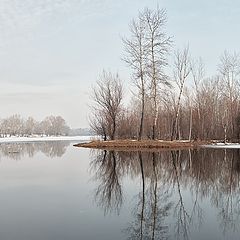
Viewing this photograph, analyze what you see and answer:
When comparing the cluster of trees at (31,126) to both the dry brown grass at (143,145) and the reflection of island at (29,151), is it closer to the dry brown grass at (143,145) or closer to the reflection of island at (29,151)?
the reflection of island at (29,151)

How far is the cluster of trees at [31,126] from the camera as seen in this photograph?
14300 cm

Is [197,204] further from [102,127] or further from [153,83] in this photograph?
[102,127]

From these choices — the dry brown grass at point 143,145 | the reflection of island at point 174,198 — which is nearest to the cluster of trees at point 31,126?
the dry brown grass at point 143,145

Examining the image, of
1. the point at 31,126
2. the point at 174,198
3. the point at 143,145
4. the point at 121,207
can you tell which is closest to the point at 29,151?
the point at 143,145

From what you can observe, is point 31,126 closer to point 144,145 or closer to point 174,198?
point 144,145

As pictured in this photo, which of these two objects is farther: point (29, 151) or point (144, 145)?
point (29, 151)

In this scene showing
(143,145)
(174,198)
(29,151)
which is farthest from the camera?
(29,151)

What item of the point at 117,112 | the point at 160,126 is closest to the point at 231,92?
the point at 160,126

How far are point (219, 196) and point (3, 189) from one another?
6286mm

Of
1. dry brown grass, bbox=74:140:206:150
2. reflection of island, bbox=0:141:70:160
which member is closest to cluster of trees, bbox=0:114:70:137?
reflection of island, bbox=0:141:70:160

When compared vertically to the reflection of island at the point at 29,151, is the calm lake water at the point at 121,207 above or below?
below

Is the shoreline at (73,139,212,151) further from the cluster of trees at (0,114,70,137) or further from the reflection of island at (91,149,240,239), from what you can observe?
the cluster of trees at (0,114,70,137)

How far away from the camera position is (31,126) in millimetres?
163000

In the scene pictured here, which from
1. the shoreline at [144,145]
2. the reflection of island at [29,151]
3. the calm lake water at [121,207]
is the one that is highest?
the shoreline at [144,145]
